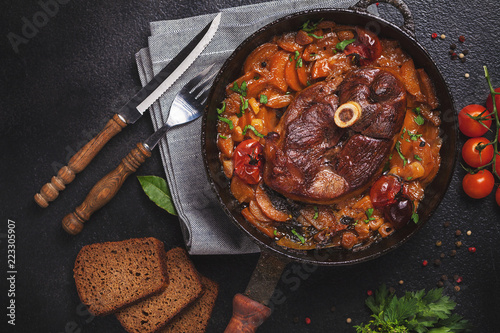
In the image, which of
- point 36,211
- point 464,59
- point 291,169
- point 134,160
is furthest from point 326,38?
point 36,211

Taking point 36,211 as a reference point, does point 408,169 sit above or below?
below

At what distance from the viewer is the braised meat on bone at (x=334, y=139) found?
3.08 metres

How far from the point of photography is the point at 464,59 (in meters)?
3.82

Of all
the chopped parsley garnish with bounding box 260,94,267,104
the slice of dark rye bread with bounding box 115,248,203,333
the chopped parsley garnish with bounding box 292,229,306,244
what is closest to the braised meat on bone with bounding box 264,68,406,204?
the chopped parsley garnish with bounding box 260,94,267,104

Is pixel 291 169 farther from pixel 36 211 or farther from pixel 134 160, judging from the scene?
pixel 36 211

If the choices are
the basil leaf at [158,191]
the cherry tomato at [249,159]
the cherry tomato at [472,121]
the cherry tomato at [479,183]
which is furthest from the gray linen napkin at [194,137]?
the cherry tomato at [479,183]

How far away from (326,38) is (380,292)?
2130 mm

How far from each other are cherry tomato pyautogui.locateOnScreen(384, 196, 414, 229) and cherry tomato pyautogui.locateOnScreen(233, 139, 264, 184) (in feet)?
3.23

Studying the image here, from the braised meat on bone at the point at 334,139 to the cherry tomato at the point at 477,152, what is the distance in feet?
3.11

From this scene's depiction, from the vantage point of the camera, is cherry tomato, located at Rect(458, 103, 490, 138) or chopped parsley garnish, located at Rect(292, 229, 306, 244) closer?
chopped parsley garnish, located at Rect(292, 229, 306, 244)

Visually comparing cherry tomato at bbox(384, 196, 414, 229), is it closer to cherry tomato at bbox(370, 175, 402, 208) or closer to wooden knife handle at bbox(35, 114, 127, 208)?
cherry tomato at bbox(370, 175, 402, 208)

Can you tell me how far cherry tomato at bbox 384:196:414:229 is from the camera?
127 inches

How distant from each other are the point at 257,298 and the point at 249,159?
1212mm

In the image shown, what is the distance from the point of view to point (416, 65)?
3.38 metres
